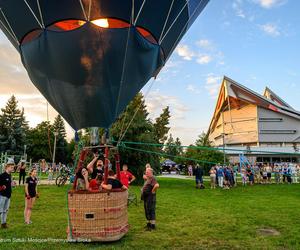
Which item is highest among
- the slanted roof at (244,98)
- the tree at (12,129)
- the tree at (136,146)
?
the slanted roof at (244,98)

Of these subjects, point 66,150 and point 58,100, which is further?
point 66,150

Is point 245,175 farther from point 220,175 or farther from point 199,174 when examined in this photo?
point 199,174

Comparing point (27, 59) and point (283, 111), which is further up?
point (283, 111)

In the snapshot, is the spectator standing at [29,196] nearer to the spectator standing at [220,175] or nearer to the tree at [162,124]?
the spectator standing at [220,175]

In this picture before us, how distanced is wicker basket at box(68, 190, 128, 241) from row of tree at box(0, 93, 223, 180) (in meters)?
1.51

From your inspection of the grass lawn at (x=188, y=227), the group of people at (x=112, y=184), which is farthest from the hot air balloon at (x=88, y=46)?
the grass lawn at (x=188, y=227)

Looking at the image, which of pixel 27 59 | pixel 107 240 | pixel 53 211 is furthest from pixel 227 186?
pixel 27 59

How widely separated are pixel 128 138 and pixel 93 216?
15164 mm

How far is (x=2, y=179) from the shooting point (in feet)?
23.9

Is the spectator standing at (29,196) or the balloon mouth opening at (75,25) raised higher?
the balloon mouth opening at (75,25)

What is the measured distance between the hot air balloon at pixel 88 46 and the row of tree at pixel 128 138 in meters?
1.27

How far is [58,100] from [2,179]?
2526 millimetres

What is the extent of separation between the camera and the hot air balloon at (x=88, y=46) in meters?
5.52

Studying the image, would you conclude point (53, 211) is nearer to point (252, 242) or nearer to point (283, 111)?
point (252, 242)
